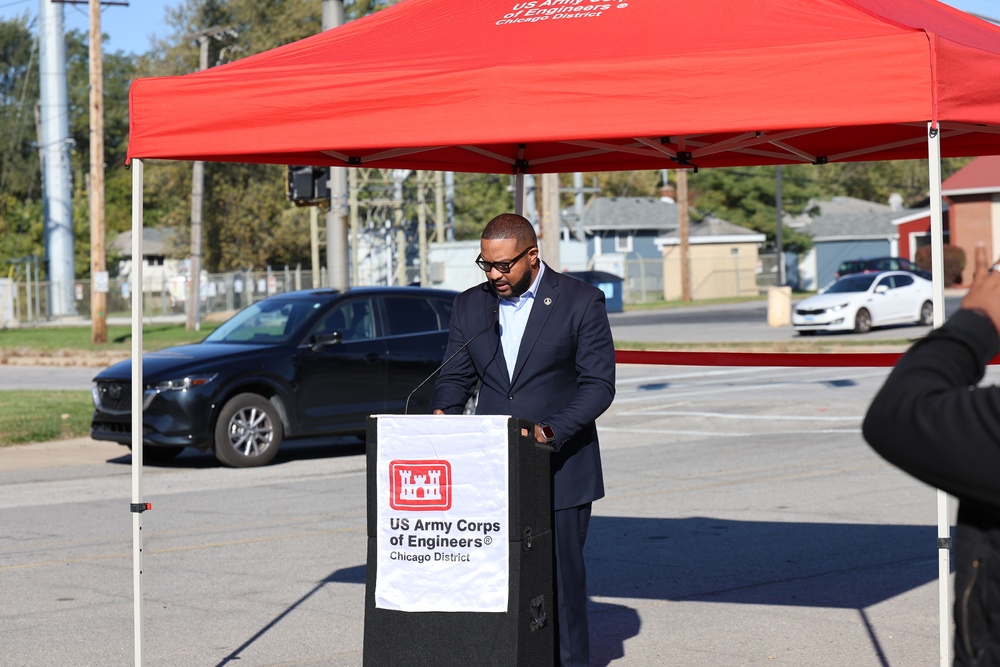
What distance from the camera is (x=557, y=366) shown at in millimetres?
5344

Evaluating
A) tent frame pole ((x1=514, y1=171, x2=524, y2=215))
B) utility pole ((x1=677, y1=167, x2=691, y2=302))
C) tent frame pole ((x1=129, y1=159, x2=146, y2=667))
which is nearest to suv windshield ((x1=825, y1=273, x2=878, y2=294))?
utility pole ((x1=677, y1=167, x2=691, y2=302))

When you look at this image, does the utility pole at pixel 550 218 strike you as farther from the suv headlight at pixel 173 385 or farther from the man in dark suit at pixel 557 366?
the man in dark suit at pixel 557 366

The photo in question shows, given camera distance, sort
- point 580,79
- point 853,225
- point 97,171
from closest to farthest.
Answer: point 580,79 → point 97,171 → point 853,225

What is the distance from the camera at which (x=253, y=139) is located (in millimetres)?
5621

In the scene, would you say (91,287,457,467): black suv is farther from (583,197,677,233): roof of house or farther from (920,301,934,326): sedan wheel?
(583,197,677,233): roof of house

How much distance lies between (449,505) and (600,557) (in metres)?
3.89

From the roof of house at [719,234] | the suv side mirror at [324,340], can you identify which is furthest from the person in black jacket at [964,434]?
the roof of house at [719,234]

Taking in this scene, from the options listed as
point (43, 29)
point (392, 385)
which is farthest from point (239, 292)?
point (392, 385)

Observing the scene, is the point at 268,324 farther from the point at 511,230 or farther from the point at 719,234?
the point at 719,234

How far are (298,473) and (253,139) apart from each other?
776cm

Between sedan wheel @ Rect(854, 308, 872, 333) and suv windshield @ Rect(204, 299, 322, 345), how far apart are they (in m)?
23.1

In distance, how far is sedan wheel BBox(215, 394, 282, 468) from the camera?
43.3ft

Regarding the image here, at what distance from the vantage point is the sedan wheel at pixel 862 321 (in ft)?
113

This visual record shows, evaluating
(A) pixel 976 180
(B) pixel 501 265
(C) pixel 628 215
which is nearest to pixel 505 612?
(B) pixel 501 265
